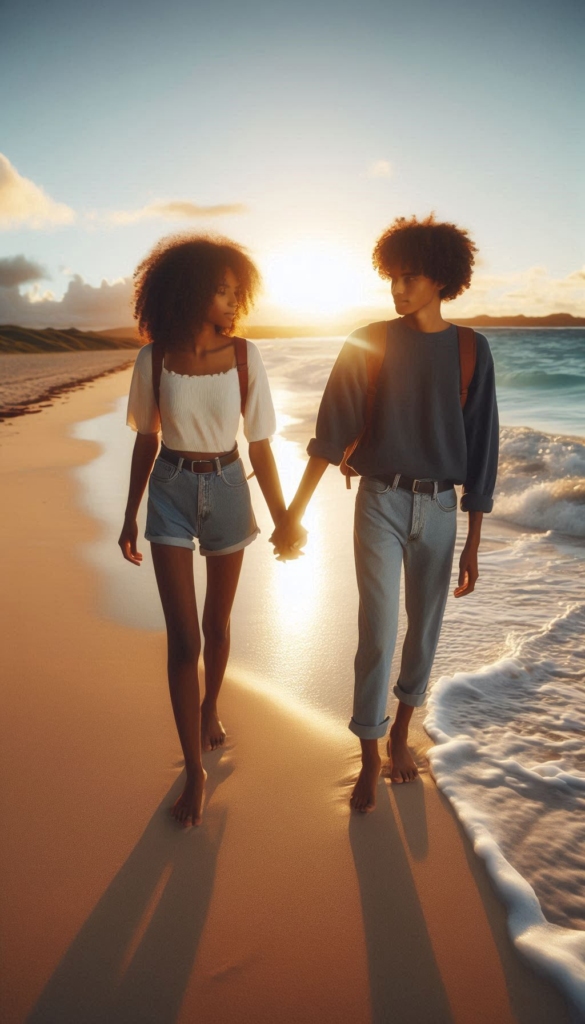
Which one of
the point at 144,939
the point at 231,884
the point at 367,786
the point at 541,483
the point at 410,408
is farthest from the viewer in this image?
the point at 541,483

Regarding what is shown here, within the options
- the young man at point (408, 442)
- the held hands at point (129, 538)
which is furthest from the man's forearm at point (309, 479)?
the held hands at point (129, 538)

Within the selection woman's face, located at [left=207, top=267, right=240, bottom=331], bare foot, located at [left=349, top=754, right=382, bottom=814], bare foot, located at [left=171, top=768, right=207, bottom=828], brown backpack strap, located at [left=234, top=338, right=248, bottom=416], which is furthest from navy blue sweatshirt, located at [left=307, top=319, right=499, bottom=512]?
bare foot, located at [left=171, top=768, right=207, bottom=828]

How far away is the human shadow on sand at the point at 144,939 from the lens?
1791 millimetres

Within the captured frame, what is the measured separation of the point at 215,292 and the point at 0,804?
2.06 metres

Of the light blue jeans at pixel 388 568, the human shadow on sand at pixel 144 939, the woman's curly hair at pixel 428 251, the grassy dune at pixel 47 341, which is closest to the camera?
the human shadow on sand at pixel 144 939

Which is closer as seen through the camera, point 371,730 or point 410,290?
point 410,290

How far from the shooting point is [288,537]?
254 cm

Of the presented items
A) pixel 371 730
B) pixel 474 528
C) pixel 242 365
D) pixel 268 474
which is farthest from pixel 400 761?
pixel 242 365

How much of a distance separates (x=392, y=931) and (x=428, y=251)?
84.7 inches

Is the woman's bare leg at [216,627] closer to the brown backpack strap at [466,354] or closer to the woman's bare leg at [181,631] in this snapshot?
the woman's bare leg at [181,631]

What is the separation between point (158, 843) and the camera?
2338mm

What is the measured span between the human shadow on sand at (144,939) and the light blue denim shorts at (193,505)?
1.05 metres

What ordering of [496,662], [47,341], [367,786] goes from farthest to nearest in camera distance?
[47,341] < [496,662] < [367,786]

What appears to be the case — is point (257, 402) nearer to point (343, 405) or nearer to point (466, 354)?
point (343, 405)
